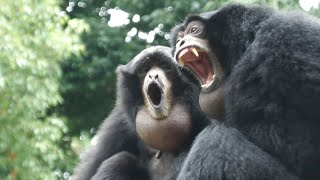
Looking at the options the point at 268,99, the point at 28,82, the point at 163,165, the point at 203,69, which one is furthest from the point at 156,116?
the point at 28,82

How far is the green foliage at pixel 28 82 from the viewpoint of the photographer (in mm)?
10422

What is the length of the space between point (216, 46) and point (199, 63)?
7.8 inches

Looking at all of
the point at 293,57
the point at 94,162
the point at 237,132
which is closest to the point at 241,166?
the point at 237,132

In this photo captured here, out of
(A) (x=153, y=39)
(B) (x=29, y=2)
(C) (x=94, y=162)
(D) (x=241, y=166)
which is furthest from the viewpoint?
(A) (x=153, y=39)

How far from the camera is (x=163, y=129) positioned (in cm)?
725

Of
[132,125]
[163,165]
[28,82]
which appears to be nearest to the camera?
[163,165]

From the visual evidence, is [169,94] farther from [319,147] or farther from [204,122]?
[319,147]

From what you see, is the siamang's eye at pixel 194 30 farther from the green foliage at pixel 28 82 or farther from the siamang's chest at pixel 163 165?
the green foliage at pixel 28 82

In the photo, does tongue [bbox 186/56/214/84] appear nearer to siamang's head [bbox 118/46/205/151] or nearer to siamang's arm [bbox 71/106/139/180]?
siamang's head [bbox 118/46/205/151]

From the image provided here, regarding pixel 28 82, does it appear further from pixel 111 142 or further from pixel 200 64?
pixel 200 64

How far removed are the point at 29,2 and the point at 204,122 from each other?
170 inches

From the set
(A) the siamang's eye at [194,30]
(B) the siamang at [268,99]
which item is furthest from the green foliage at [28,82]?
(B) the siamang at [268,99]

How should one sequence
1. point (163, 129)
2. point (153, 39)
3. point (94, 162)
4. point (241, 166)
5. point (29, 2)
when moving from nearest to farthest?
point (241, 166), point (163, 129), point (94, 162), point (29, 2), point (153, 39)

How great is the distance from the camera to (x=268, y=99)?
5855 mm
